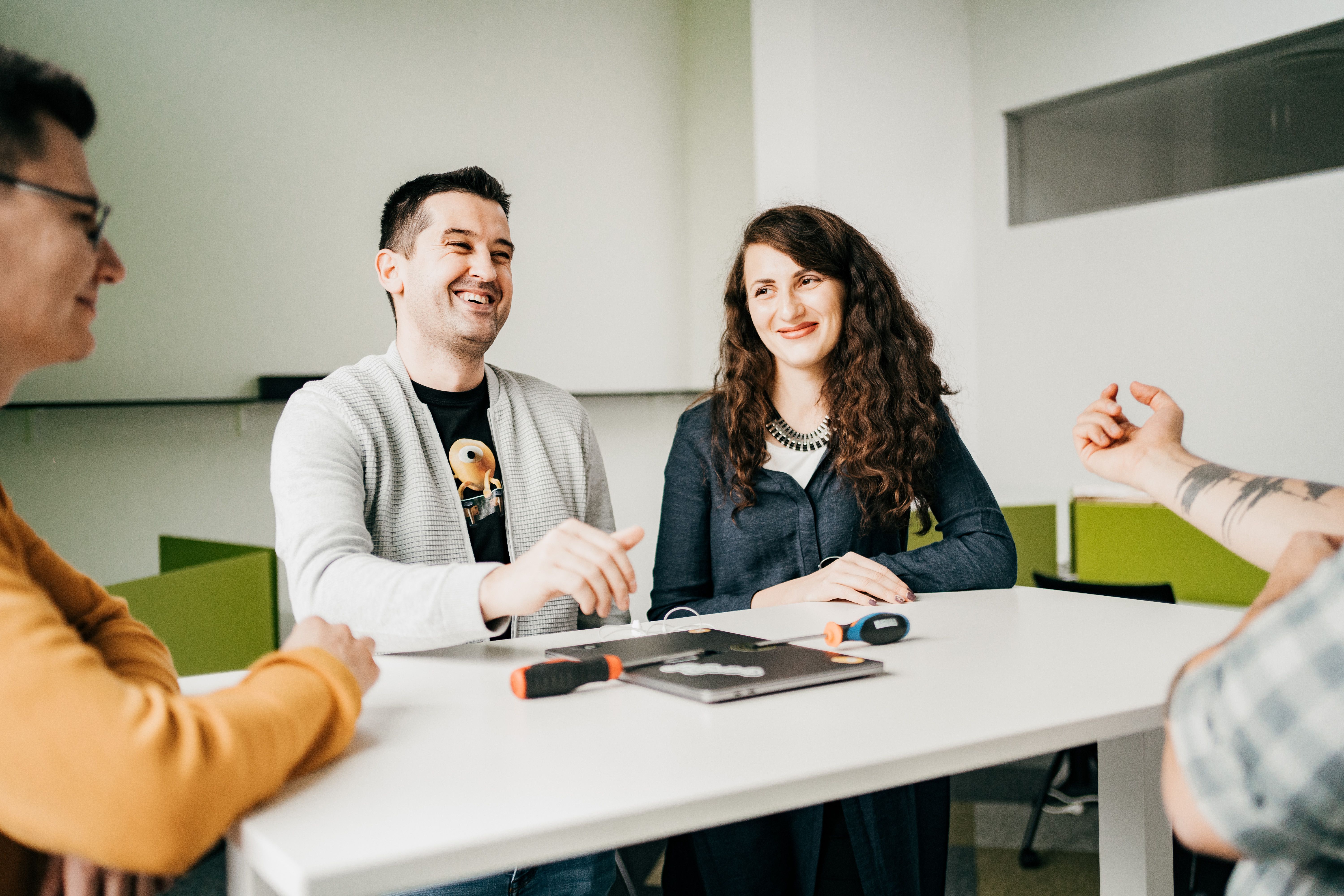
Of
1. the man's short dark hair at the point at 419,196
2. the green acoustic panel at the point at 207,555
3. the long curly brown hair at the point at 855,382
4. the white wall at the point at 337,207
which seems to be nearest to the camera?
the man's short dark hair at the point at 419,196

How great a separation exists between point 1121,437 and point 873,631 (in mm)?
471

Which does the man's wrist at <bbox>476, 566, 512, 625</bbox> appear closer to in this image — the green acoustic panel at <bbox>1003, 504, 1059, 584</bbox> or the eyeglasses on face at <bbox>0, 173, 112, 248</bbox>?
the eyeglasses on face at <bbox>0, 173, 112, 248</bbox>

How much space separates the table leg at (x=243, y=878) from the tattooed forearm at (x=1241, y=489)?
1.03 m

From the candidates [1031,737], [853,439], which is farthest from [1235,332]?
[1031,737]

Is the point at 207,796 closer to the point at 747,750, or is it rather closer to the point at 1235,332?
the point at 747,750

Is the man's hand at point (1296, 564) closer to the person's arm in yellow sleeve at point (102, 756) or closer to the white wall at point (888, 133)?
the person's arm in yellow sleeve at point (102, 756)

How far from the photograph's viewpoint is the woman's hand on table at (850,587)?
5.02 feet

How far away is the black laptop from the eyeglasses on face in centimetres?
64

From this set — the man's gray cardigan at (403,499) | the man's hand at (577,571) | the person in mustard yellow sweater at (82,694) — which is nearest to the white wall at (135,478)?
the man's gray cardigan at (403,499)

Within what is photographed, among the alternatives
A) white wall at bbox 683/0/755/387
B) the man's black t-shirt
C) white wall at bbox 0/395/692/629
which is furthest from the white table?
white wall at bbox 683/0/755/387

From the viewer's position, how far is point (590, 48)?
15.3 ft

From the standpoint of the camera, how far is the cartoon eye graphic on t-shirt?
1.58m

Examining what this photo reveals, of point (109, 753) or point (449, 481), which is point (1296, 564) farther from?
point (449, 481)

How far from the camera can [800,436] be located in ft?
6.24
